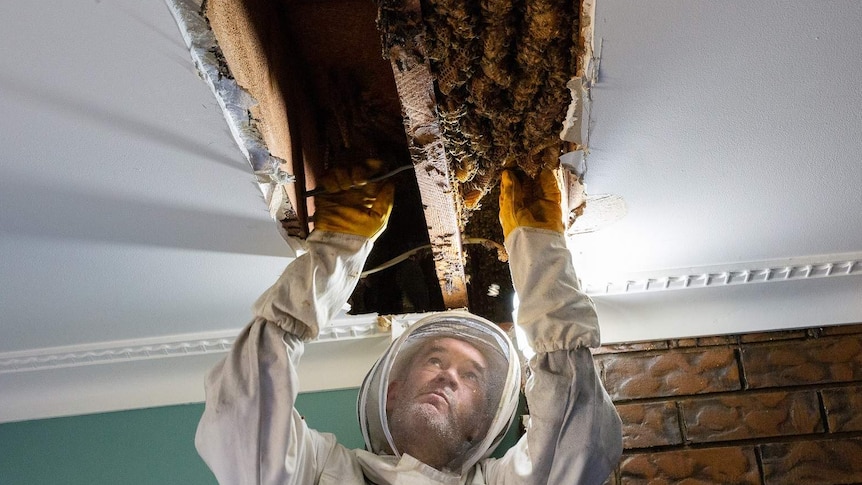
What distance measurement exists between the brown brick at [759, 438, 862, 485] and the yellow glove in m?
1.03

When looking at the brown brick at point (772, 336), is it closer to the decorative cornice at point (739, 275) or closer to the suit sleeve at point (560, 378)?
the decorative cornice at point (739, 275)

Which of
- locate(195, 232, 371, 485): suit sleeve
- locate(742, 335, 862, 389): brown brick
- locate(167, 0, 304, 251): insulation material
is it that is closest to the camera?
locate(167, 0, 304, 251): insulation material

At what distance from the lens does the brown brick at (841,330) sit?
7.14ft

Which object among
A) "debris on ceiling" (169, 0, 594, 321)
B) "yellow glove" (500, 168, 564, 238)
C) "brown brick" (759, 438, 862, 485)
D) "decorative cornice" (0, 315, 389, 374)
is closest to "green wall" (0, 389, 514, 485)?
"decorative cornice" (0, 315, 389, 374)

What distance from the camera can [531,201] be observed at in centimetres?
161

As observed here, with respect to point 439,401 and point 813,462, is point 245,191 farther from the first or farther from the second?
point 813,462

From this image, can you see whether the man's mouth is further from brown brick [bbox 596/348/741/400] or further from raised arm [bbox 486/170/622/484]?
brown brick [bbox 596/348/741/400]

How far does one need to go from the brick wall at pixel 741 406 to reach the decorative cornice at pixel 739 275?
211 mm

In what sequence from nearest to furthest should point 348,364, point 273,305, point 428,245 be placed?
Answer: point 273,305, point 428,245, point 348,364

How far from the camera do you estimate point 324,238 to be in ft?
5.19

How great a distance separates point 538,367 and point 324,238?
542 millimetres

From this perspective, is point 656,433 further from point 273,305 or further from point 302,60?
point 302,60

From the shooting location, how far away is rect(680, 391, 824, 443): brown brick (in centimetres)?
206

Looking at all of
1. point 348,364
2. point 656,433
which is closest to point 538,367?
point 656,433
